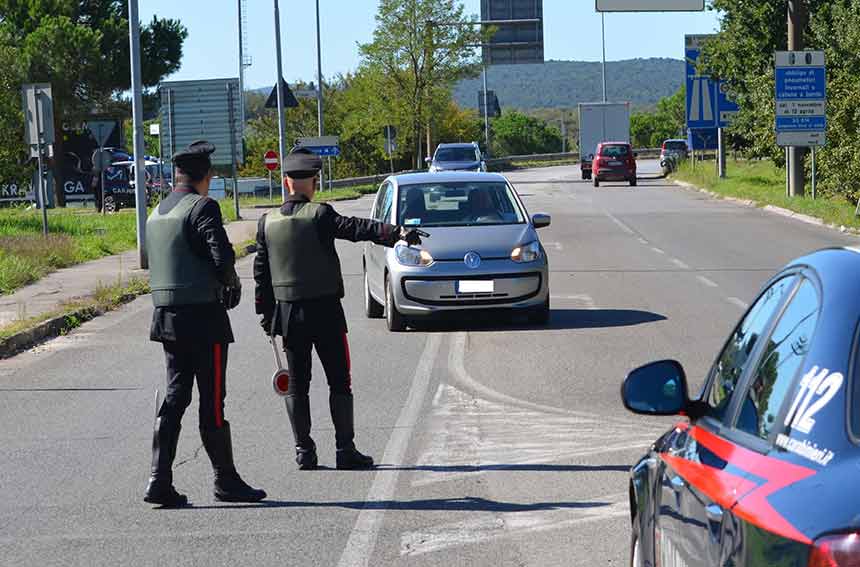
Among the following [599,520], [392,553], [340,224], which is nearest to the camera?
[392,553]

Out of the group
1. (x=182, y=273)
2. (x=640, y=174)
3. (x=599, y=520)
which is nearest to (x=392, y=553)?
(x=599, y=520)

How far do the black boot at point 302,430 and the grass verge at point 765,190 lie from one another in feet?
71.2

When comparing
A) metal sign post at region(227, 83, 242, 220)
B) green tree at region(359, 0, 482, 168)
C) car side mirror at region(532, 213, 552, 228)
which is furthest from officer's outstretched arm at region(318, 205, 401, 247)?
green tree at region(359, 0, 482, 168)

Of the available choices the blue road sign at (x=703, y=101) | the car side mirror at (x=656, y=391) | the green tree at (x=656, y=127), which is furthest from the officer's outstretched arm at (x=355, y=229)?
the green tree at (x=656, y=127)

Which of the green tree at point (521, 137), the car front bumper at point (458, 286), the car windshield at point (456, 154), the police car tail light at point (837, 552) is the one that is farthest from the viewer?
the green tree at point (521, 137)

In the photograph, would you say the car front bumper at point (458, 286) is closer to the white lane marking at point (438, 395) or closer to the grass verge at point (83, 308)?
the white lane marking at point (438, 395)

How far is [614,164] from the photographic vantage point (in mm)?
56344

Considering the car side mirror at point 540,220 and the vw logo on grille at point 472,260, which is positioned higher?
the car side mirror at point 540,220

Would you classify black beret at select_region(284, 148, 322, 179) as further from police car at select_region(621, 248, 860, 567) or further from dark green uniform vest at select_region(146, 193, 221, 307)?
police car at select_region(621, 248, 860, 567)

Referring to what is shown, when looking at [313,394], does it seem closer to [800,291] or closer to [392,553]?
[392,553]

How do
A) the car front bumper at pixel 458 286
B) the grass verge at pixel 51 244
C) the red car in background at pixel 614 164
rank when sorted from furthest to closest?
the red car in background at pixel 614 164, the grass verge at pixel 51 244, the car front bumper at pixel 458 286

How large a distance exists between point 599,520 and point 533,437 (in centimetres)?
223

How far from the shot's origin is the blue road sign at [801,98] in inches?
1375

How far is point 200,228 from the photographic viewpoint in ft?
25.0
